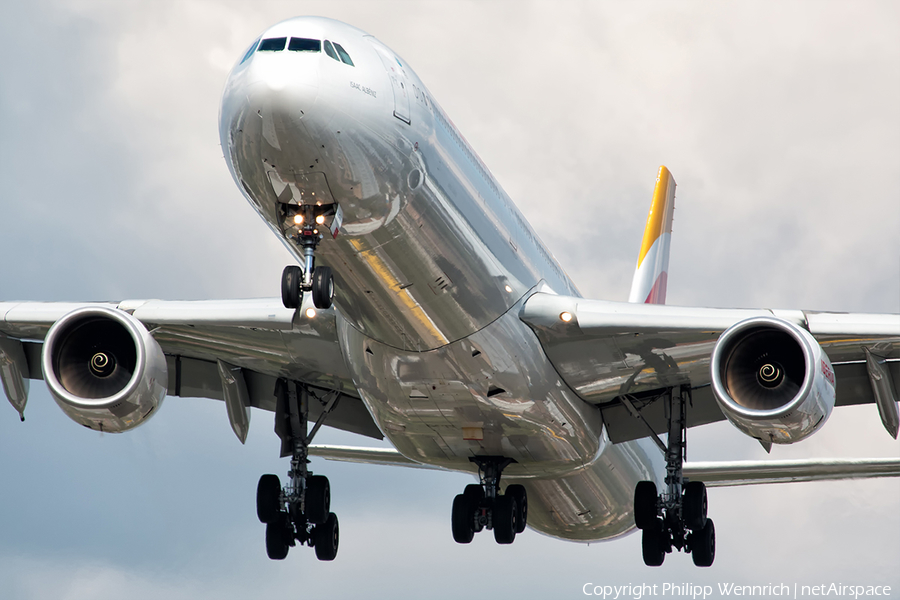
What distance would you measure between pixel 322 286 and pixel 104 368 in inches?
211

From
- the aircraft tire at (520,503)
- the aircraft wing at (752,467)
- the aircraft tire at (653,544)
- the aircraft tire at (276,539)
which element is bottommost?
the aircraft tire at (276,539)

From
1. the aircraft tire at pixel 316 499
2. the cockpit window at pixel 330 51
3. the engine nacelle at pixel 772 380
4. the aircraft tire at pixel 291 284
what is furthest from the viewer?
the aircraft tire at pixel 316 499

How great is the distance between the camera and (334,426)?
19.5 metres

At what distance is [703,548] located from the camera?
61.0ft

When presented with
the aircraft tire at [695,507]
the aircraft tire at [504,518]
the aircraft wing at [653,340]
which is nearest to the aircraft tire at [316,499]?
the aircraft tire at [504,518]

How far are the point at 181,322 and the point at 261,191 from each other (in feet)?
17.0

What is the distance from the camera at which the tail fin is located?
93.5 ft

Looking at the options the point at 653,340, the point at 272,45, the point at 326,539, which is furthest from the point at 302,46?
the point at 326,539

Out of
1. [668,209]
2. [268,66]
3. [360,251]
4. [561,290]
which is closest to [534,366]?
[561,290]

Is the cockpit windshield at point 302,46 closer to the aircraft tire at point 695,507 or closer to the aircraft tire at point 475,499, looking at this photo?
the aircraft tire at point 475,499

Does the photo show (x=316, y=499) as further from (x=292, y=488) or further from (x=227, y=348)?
(x=227, y=348)

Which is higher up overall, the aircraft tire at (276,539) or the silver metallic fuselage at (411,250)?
the silver metallic fuselage at (411,250)

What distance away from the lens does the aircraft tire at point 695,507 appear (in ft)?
60.4

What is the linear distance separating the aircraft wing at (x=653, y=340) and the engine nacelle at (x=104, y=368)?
16.5 feet
